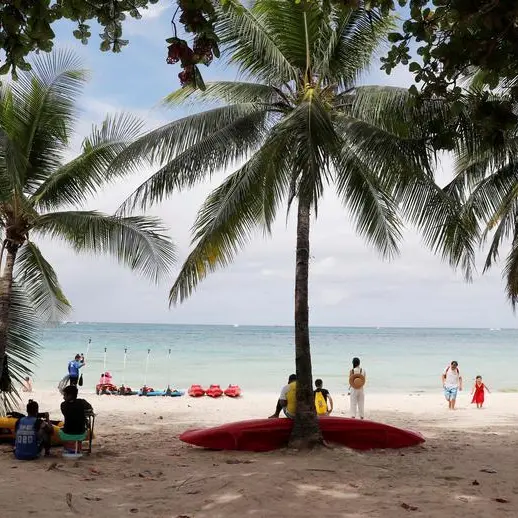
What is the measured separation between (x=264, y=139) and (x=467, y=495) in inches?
231

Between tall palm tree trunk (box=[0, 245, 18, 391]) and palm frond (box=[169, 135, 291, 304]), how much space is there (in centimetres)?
269

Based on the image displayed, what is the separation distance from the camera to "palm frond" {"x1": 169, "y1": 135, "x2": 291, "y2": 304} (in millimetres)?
8812

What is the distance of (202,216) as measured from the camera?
9.48 metres

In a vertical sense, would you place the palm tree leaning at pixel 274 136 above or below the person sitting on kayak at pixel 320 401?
above

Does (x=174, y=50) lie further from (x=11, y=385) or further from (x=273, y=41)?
(x=11, y=385)

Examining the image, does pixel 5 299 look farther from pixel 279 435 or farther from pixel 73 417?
pixel 279 435

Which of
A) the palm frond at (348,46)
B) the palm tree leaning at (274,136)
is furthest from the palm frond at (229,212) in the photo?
the palm frond at (348,46)

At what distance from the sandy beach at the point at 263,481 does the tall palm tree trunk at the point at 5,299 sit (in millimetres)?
1349

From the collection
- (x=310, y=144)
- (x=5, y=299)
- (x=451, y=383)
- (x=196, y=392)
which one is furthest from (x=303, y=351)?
(x=196, y=392)

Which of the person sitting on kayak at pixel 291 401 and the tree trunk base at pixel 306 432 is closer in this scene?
the tree trunk base at pixel 306 432

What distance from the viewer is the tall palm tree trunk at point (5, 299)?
31.6ft

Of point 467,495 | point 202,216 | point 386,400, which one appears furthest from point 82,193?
point 386,400

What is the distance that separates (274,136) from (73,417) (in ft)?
15.1

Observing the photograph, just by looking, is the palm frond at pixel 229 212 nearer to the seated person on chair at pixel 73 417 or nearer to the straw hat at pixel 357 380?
the seated person on chair at pixel 73 417
